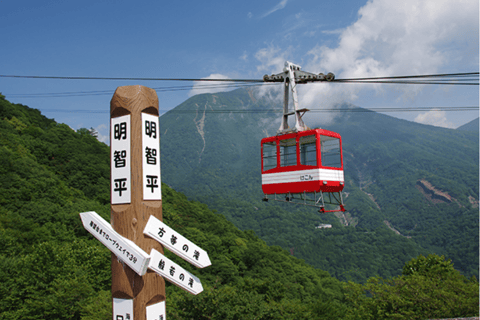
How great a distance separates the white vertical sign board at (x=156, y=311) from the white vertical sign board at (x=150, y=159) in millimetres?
1705

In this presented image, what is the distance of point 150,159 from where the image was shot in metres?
5.50

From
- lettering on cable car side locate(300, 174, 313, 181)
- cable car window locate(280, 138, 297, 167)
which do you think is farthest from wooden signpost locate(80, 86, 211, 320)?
cable car window locate(280, 138, 297, 167)

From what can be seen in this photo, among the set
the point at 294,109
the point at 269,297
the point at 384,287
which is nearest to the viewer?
the point at 294,109

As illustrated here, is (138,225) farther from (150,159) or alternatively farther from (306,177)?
(306,177)

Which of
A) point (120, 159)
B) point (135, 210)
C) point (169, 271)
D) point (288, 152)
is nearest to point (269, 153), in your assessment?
point (288, 152)

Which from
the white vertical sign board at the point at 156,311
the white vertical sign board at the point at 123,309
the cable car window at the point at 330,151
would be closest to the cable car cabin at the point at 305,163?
the cable car window at the point at 330,151

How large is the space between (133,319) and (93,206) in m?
46.4

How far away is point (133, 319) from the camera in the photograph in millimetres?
5133

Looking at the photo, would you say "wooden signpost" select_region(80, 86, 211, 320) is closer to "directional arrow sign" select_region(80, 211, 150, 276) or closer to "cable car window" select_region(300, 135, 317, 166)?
"directional arrow sign" select_region(80, 211, 150, 276)

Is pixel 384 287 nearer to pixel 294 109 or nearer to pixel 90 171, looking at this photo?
pixel 294 109

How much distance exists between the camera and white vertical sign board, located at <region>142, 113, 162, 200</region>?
5434 mm

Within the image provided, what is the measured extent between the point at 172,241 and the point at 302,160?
8960 mm

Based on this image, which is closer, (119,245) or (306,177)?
(119,245)

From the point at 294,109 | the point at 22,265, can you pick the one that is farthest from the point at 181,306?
the point at 294,109
